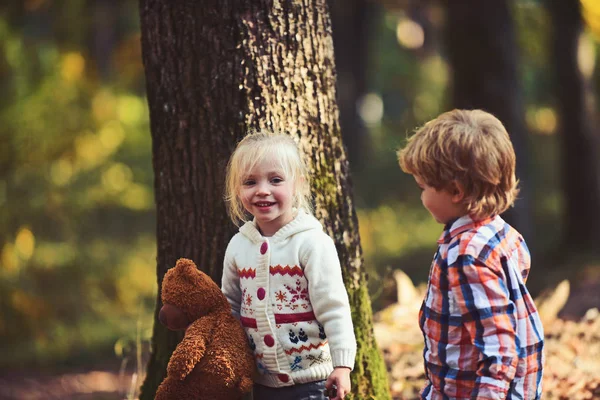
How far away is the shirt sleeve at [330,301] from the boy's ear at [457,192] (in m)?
0.54

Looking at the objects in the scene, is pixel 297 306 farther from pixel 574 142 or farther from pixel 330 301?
pixel 574 142

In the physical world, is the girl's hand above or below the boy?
below

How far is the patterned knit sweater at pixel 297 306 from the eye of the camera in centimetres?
289

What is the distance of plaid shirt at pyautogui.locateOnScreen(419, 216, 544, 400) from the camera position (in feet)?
8.25

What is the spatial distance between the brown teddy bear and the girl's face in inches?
14.6

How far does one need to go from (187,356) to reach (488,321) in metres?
1.14

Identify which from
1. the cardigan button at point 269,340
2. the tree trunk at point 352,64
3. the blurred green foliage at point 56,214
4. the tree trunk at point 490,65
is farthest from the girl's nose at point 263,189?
the tree trunk at point 352,64

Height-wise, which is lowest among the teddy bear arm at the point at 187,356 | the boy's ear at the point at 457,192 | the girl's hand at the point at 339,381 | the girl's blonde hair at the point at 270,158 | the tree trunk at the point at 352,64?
the girl's hand at the point at 339,381

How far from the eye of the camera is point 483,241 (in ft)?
8.52

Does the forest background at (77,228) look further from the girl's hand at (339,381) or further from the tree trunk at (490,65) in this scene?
the girl's hand at (339,381)

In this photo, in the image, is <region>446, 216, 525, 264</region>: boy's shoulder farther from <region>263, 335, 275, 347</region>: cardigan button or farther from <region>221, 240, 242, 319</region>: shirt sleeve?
<region>221, 240, 242, 319</region>: shirt sleeve

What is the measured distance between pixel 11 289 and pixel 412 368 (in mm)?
5116

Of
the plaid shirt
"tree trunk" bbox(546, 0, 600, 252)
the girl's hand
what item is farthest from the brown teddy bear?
"tree trunk" bbox(546, 0, 600, 252)

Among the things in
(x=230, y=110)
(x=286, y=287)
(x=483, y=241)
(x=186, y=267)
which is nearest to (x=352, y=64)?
(x=230, y=110)
